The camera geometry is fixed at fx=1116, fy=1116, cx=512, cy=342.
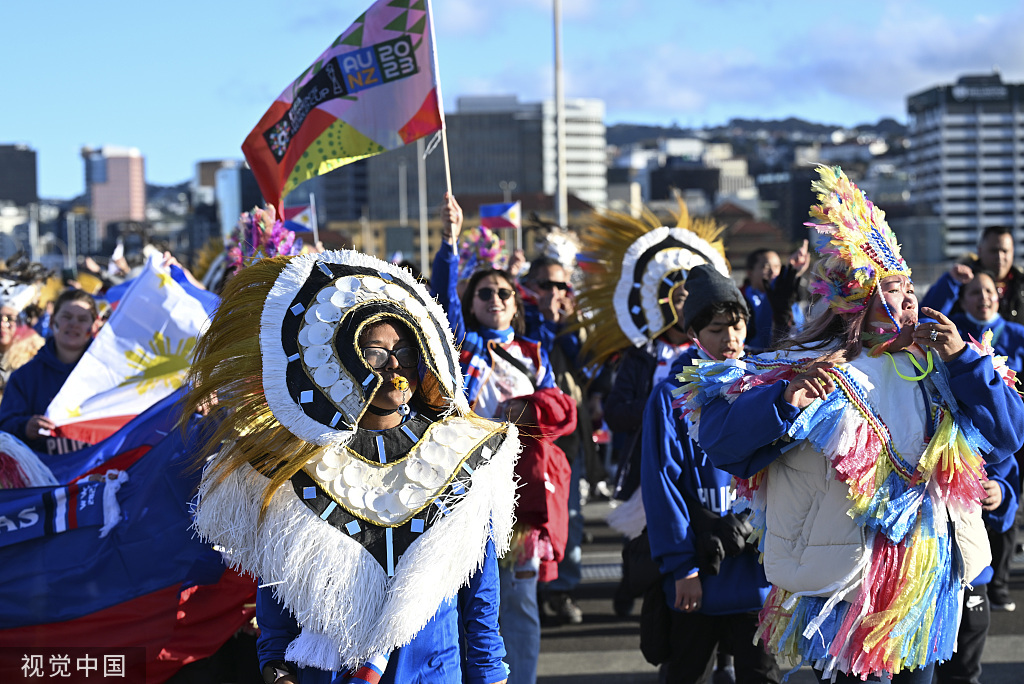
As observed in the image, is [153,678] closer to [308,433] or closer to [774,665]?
[308,433]

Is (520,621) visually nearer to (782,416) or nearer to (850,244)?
(782,416)

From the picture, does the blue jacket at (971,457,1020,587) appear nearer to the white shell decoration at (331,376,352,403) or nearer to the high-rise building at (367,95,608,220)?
the white shell decoration at (331,376,352,403)

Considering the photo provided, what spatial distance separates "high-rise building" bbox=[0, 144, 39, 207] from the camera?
134 meters

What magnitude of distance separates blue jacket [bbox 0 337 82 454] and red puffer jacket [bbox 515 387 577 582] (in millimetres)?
2298

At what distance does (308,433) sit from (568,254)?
7.98 meters

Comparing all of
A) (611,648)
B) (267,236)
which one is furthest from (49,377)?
(611,648)

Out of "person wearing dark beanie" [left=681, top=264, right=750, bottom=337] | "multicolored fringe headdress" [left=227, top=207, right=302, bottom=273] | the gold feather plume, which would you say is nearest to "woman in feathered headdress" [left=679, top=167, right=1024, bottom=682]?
"person wearing dark beanie" [left=681, top=264, right=750, bottom=337]

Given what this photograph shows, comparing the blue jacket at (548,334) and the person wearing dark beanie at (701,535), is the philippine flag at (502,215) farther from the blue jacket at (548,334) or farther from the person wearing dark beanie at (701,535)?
the person wearing dark beanie at (701,535)

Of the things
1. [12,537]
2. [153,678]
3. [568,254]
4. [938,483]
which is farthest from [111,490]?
[568,254]

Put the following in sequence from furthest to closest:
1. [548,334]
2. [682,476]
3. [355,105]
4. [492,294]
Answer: [548,334], [492,294], [355,105], [682,476]

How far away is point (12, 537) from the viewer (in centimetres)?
427

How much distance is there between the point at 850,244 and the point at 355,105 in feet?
8.77

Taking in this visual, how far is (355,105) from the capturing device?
518cm

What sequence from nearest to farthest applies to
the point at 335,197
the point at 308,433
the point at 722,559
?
the point at 308,433
the point at 722,559
the point at 335,197
